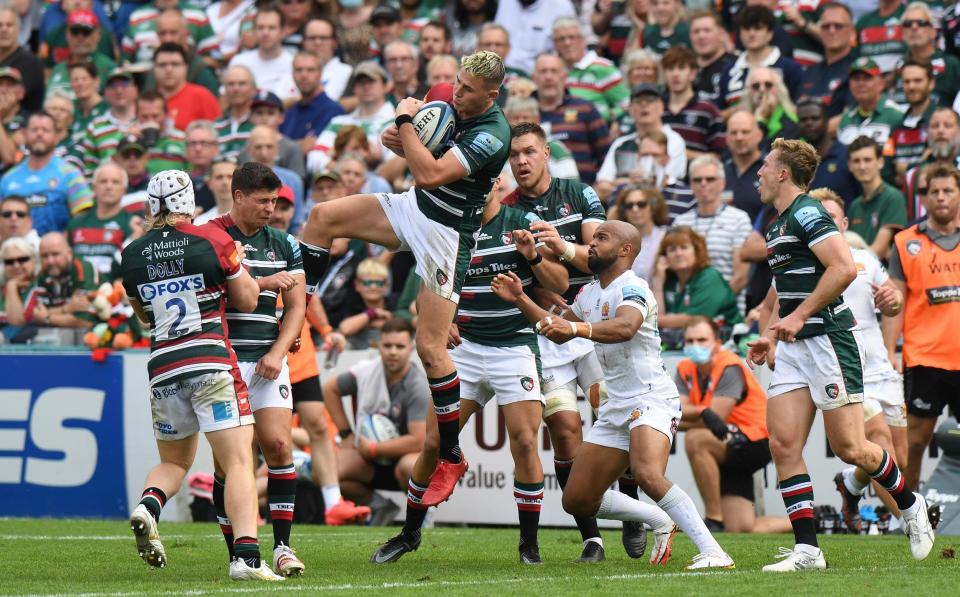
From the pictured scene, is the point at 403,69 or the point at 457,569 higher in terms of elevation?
the point at 403,69

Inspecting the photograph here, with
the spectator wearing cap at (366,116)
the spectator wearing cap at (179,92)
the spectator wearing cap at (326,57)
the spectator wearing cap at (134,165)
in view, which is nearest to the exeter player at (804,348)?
the spectator wearing cap at (366,116)

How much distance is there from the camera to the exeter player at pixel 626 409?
28.5 ft

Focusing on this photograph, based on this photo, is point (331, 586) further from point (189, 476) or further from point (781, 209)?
point (189, 476)

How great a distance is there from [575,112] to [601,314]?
762 centimetres

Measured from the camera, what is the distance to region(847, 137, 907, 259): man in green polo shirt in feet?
44.5

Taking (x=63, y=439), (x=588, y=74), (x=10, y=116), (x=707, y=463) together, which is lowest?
(x=63, y=439)

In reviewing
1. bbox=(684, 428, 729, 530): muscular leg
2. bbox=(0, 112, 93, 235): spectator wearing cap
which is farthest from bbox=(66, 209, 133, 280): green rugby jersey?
bbox=(684, 428, 729, 530): muscular leg

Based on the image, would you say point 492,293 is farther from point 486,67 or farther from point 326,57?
point 326,57

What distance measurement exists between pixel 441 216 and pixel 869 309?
4283 mm

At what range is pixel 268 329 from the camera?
9086mm

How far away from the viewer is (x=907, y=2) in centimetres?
1638

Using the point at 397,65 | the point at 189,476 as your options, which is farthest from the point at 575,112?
the point at 189,476

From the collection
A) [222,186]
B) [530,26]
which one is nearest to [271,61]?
[530,26]

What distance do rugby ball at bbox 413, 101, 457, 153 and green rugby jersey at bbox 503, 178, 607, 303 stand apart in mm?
1442
